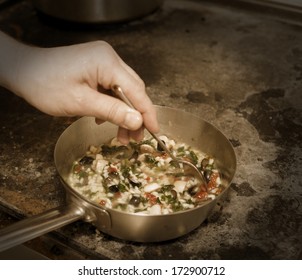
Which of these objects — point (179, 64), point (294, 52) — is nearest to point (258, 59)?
point (294, 52)

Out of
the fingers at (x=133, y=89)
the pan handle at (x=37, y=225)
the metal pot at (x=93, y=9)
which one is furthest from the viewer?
the metal pot at (x=93, y=9)

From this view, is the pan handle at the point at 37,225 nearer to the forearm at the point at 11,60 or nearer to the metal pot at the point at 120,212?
the metal pot at the point at 120,212

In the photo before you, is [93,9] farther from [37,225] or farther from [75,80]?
[37,225]

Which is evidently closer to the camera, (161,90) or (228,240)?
(228,240)

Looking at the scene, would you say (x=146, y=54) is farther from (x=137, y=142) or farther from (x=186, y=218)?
(x=186, y=218)

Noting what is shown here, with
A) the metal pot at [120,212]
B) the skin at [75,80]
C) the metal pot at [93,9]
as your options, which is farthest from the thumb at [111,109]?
the metal pot at [93,9]

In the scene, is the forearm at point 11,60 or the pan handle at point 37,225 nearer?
the pan handle at point 37,225

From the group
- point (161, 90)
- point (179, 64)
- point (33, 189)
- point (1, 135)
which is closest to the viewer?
point (33, 189)
